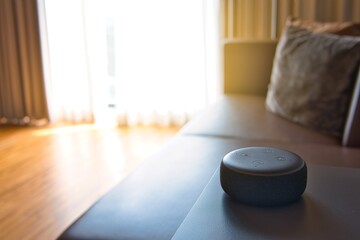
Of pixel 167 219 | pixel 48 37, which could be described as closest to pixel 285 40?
pixel 167 219

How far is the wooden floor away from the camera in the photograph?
192 cm

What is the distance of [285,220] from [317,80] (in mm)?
1201

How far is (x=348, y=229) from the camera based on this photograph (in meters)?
0.70

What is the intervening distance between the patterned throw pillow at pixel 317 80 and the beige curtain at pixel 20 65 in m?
2.21

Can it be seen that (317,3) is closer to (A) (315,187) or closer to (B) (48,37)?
(B) (48,37)

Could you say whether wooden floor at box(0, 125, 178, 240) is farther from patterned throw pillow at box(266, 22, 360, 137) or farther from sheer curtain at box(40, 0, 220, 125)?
patterned throw pillow at box(266, 22, 360, 137)

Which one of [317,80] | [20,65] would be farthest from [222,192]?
[20,65]

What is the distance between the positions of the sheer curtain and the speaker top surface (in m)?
2.36

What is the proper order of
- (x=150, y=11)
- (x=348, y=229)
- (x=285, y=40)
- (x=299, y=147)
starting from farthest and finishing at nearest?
(x=150, y=11) < (x=285, y=40) < (x=299, y=147) < (x=348, y=229)

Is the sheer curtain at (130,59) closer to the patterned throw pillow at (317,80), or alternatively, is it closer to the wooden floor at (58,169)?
the wooden floor at (58,169)

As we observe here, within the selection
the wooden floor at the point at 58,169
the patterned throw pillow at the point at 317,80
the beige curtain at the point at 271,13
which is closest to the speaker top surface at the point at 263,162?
the patterned throw pillow at the point at 317,80

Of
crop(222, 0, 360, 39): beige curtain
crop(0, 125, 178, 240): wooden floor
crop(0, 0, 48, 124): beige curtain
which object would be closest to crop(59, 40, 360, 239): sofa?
crop(0, 125, 178, 240): wooden floor

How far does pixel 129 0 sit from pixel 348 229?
9.32ft

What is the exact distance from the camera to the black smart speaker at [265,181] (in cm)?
77
